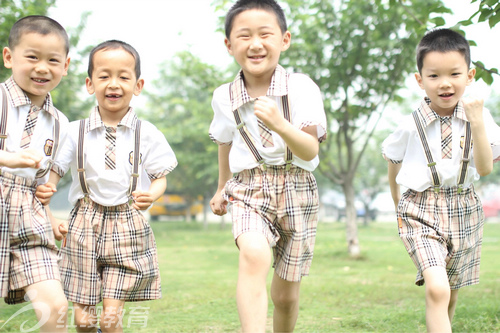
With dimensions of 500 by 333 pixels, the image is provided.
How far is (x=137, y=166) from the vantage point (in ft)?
11.6

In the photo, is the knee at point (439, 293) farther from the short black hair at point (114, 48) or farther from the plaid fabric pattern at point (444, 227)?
the short black hair at point (114, 48)

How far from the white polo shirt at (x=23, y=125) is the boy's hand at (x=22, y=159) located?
192 millimetres

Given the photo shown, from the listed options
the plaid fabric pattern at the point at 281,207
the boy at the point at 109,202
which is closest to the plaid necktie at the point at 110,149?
the boy at the point at 109,202

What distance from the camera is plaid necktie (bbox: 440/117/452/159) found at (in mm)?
3639

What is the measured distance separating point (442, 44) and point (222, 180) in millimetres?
1624

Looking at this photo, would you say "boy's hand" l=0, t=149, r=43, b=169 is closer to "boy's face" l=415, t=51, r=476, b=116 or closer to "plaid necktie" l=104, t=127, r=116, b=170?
"plaid necktie" l=104, t=127, r=116, b=170

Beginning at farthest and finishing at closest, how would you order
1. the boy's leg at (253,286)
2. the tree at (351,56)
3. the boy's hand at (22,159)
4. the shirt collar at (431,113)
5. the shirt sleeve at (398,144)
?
1. the tree at (351,56)
2. the shirt sleeve at (398,144)
3. the shirt collar at (431,113)
4. the boy's leg at (253,286)
5. the boy's hand at (22,159)

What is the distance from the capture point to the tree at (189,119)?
1211 centimetres

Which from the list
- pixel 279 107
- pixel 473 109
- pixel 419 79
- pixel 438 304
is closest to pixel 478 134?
pixel 473 109

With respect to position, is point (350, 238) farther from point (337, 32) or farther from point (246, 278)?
point (246, 278)

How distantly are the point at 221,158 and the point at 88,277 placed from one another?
110cm

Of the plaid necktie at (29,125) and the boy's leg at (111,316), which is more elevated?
the plaid necktie at (29,125)

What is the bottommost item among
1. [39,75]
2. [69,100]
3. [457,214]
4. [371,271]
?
[371,271]

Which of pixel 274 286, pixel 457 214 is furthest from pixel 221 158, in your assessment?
pixel 457 214
